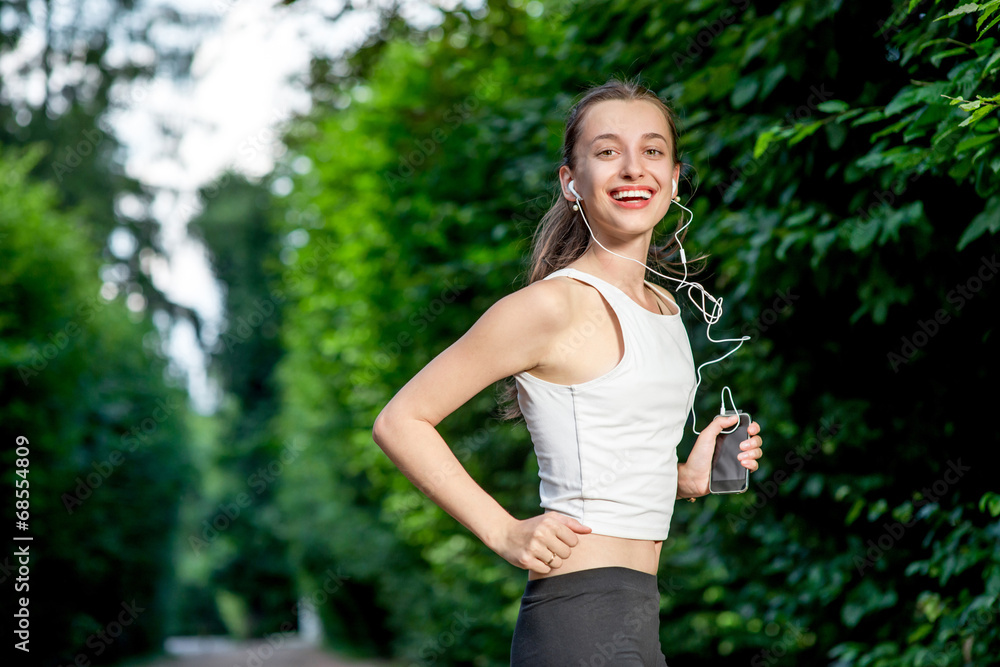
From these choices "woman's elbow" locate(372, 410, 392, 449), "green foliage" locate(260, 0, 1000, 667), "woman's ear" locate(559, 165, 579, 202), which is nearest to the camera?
"woman's elbow" locate(372, 410, 392, 449)

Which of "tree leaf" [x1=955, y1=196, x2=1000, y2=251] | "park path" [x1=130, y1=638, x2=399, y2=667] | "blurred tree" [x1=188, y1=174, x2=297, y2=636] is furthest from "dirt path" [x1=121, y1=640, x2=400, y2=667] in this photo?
"tree leaf" [x1=955, y1=196, x2=1000, y2=251]

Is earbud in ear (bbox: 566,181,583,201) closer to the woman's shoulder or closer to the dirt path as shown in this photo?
the woman's shoulder

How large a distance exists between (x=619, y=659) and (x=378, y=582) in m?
18.5

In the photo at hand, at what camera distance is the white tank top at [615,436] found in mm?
1810

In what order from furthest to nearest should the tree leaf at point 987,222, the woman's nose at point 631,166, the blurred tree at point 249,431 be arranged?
1. the blurred tree at point 249,431
2. the tree leaf at point 987,222
3. the woman's nose at point 631,166

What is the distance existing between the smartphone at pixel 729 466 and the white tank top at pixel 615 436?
0.20 m

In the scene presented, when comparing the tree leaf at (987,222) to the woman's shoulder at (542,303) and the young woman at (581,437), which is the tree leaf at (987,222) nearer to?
the young woman at (581,437)

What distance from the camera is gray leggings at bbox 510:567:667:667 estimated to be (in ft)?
5.72

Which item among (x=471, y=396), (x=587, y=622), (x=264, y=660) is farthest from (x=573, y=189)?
(x=264, y=660)

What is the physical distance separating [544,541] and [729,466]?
582 mm

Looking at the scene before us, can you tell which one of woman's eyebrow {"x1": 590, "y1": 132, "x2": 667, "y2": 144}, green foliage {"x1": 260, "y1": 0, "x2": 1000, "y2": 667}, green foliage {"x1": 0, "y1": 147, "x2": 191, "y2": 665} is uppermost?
woman's eyebrow {"x1": 590, "y1": 132, "x2": 667, "y2": 144}

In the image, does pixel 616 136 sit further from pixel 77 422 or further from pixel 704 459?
pixel 77 422

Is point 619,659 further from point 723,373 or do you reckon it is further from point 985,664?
point 723,373

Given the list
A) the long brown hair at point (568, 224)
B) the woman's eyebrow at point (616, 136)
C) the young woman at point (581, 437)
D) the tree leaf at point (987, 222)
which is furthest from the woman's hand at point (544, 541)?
the tree leaf at point (987, 222)
